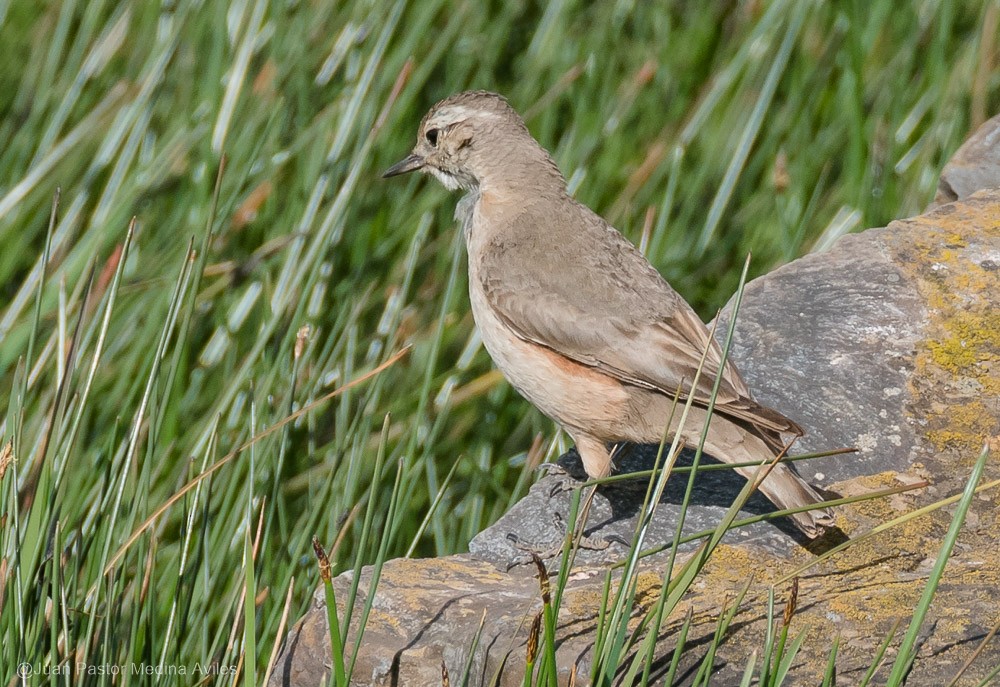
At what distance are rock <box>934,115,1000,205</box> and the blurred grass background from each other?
2.16ft

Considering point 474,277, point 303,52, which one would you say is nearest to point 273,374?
point 474,277

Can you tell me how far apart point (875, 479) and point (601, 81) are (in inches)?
122

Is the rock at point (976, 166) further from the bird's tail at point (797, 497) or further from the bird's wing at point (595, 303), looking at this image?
the bird's tail at point (797, 497)

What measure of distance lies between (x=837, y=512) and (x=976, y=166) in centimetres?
189

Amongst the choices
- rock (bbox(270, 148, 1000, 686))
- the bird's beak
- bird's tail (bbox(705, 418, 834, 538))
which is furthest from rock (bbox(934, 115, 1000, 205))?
the bird's beak

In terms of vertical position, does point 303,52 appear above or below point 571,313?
above

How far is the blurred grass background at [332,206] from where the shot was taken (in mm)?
3824

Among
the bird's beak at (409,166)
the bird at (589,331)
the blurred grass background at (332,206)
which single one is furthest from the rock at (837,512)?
the bird's beak at (409,166)

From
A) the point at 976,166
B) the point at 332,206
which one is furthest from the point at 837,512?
the point at 332,206

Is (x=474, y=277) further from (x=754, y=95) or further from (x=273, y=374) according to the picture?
(x=754, y=95)

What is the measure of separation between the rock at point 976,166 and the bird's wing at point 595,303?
135cm

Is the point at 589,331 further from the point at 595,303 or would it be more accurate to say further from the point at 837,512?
the point at 837,512

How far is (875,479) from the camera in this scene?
342 cm

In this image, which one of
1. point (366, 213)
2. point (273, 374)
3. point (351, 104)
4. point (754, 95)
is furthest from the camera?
point (754, 95)
